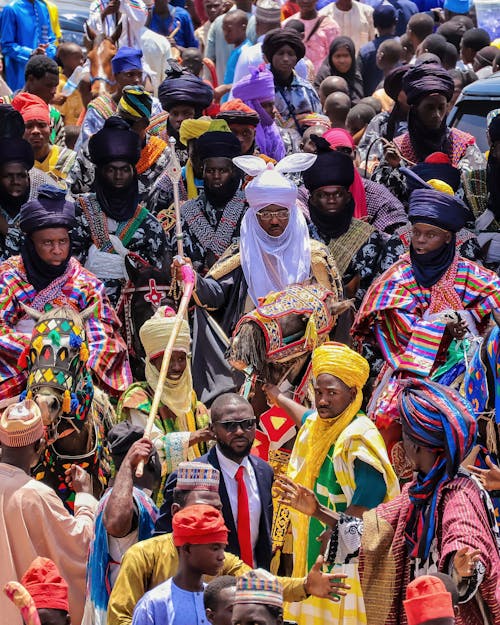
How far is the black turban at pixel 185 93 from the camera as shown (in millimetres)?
15172

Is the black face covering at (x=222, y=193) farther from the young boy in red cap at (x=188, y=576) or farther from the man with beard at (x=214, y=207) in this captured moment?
the young boy in red cap at (x=188, y=576)

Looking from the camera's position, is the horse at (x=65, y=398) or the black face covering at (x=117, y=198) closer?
the horse at (x=65, y=398)

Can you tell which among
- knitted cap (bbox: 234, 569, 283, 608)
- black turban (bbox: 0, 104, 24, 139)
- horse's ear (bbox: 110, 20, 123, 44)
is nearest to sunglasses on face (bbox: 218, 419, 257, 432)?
knitted cap (bbox: 234, 569, 283, 608)

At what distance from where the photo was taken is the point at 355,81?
18656mm

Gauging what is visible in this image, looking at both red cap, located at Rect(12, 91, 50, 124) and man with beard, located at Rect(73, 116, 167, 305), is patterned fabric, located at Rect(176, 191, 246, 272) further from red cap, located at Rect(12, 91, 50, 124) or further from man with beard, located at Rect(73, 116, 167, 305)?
red cap, located at Rect(12, 91, 50, 124)

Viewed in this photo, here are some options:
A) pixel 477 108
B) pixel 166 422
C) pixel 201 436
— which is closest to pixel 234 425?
pixel 201 436

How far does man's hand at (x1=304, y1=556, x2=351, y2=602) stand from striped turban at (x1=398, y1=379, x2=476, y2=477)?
69 centimetres

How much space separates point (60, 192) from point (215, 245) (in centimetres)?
126

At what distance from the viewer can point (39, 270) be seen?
12.2m

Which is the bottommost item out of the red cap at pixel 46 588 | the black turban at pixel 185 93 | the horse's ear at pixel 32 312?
the black turban at pixel 185 93

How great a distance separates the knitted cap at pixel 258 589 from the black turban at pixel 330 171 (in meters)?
5.76

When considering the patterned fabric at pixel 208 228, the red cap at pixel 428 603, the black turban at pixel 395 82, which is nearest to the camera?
the red cap at pixel 428 603

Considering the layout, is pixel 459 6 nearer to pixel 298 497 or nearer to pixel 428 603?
pixel 298 497

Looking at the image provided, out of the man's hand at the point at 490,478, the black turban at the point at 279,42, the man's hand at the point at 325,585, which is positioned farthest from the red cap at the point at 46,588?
the black turban at the point at 279,42
